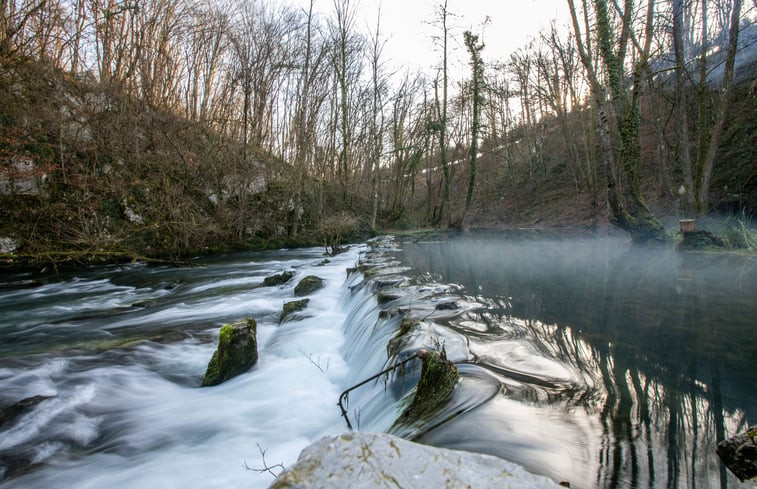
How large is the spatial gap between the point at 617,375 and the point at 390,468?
2495mm

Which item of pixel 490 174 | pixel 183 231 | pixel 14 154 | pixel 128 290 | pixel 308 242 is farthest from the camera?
pixel 490 174

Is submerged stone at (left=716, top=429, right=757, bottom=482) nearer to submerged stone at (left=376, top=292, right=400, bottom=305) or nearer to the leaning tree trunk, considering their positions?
submerged stone at (left=376, top=292, right=400, bottom=305)

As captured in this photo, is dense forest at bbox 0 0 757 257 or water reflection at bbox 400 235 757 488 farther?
dense forest at bbox 0 0 757 257

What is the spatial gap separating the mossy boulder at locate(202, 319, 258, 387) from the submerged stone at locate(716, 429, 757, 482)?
4304 mm

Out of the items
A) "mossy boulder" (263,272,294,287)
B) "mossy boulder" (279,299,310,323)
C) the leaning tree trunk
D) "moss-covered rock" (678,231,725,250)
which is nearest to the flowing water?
"mossy boulder" (279,299,310,323)

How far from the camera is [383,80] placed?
23.4m

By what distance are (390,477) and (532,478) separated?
0.49 metres

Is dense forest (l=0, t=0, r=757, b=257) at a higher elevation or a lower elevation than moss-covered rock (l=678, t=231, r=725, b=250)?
higher

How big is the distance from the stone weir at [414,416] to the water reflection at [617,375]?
0.65 feet

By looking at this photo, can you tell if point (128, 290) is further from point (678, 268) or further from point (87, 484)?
point (678, 268)

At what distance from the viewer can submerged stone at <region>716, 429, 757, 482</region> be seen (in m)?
1.58

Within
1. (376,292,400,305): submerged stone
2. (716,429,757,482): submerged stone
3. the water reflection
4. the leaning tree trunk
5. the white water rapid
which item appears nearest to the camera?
(716,429,757,482): submerged stone

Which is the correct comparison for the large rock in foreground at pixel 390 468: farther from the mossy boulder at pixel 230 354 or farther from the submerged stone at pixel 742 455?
the mossy boulder at pixel 230 354

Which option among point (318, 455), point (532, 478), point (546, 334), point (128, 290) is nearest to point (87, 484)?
point (318, 455)
